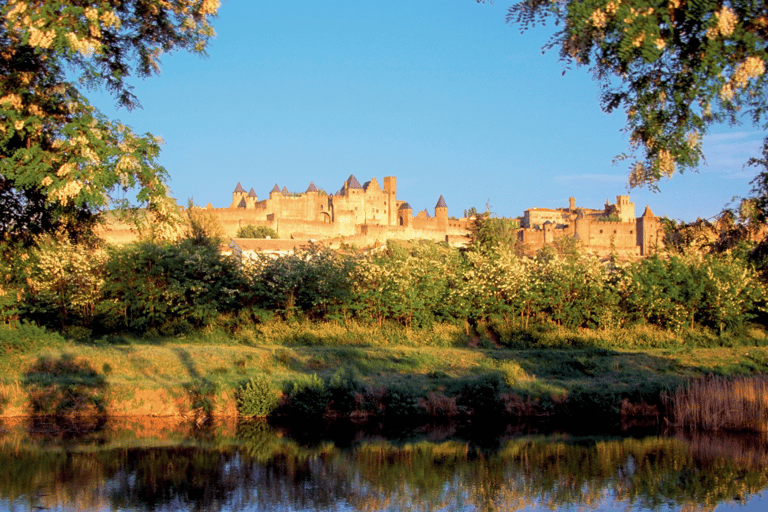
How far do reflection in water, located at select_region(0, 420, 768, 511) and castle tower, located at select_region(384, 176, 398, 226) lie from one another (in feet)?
253

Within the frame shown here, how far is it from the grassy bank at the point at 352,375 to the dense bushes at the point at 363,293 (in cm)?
144

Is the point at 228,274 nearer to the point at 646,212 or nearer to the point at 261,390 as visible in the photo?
the point at 261,390

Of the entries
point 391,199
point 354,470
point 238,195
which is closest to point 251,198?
point 238,195

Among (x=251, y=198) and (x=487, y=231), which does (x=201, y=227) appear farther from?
(x=251, y=198)

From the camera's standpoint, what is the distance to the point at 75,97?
8.30 m

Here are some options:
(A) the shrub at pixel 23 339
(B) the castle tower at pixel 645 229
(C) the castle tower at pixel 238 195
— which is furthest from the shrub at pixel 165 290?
(C) the castle tower at pixel 238 195

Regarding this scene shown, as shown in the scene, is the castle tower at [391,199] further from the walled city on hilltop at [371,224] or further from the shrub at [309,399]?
the shrub at [309,399]

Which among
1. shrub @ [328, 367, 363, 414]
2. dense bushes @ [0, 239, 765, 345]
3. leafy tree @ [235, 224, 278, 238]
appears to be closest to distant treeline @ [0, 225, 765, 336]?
dense bushes @ [0, 239, 765, 345]

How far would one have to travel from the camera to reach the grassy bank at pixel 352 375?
42.3 ft

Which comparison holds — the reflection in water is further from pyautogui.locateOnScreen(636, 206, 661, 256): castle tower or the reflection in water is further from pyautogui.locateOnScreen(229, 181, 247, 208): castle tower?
pyautogui.locateOnScreen(229, 181, 247, 208): castle tower

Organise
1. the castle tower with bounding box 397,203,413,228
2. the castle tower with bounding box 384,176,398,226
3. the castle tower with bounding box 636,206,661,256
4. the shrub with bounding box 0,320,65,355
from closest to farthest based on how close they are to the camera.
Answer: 1. the shrub with bounding box 0,320,65,355
2. the castle tower with bounding box 636,206,661,256
3. the castle tower with bounding box 397,203,413,228
4. the castle tower with bounding box 384,176,398,226

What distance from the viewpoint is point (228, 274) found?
21.1 m

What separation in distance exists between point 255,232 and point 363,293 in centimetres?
4730

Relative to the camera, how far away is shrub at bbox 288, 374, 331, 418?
42.1ft
